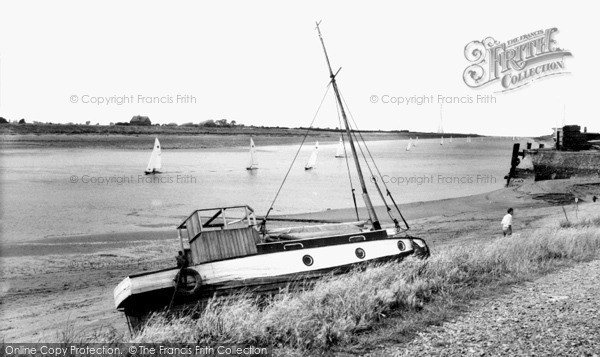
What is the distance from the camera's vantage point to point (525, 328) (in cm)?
867

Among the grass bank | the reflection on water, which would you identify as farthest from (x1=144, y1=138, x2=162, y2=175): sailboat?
the grass bank

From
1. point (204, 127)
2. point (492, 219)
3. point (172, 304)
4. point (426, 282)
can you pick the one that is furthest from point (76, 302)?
point (204, 127)

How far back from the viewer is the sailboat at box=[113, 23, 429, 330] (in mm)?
11750

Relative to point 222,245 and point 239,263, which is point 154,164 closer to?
point 222,245

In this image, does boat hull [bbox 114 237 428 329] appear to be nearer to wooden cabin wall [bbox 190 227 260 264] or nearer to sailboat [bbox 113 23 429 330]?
sailboat [bbox 113 23 429 330]

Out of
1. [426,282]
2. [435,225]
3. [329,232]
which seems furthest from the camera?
[435,225]

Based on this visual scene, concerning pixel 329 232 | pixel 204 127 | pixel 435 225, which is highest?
pixel 204 127

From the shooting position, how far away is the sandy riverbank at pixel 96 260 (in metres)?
12.9

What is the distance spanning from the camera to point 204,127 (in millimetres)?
164750

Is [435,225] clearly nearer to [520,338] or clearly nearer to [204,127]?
[520,338]

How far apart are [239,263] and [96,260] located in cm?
952

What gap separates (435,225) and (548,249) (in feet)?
41.4

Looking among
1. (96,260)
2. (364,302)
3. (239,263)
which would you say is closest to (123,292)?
(239,263)

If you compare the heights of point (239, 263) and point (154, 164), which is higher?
point (154, 164)
